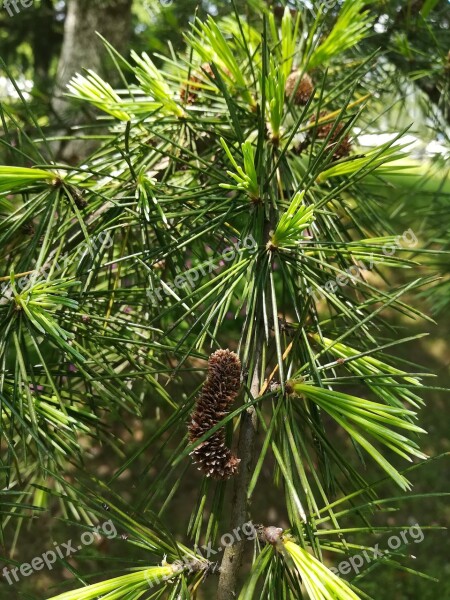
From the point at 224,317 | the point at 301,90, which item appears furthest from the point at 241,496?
the point at 301,90

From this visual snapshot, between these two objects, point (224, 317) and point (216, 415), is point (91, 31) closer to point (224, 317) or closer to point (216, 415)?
point (224, 317)

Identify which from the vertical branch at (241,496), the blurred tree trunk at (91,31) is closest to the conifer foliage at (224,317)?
the vertical branch at (241,496)

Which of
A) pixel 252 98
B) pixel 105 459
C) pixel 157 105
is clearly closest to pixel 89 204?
pixel 157 105

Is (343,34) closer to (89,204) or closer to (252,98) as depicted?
(252,98)

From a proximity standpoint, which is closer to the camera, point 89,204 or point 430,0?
point 89,204

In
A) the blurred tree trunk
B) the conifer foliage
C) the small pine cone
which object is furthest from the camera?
the blurred tree trunk

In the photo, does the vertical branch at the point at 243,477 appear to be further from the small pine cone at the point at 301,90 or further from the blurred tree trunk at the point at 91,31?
the blurred tree trunk at the point at 91,31

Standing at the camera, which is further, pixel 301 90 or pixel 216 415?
pixel 301 90

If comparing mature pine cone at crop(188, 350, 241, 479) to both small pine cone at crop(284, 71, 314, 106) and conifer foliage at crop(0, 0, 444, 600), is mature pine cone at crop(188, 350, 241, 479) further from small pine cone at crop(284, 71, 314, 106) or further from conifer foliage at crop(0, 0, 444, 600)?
small pine cone at crop(284, 71, 314, 106)

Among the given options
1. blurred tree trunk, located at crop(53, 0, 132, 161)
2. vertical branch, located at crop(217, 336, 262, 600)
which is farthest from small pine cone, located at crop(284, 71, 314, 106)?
blurred tree trunk, located at crop(53, 0, 132, 161)
